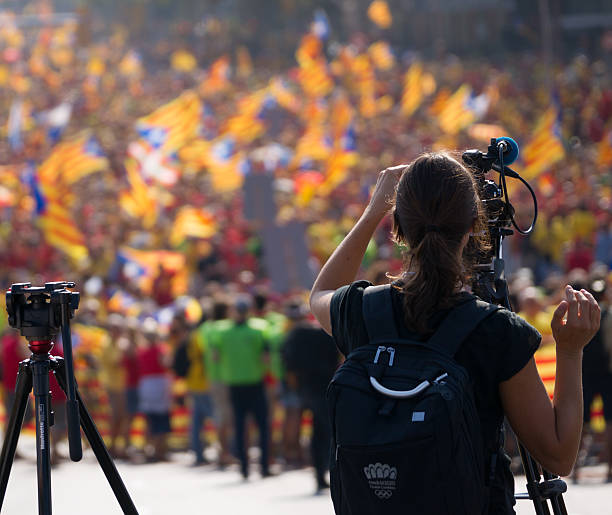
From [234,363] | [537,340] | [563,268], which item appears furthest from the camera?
[563,268]

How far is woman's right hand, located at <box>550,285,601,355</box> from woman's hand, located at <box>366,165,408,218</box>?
1.73 feet

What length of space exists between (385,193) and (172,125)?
18.9 meters

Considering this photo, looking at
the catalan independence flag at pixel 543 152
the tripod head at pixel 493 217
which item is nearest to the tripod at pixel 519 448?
the tripod head at pixel 493 217

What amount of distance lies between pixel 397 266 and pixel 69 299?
1039 cm

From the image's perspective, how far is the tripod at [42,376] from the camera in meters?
3.61

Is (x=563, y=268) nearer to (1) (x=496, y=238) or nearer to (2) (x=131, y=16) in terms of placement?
(1) (x=496, y=238)

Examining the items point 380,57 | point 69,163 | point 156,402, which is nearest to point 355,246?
point 156,402

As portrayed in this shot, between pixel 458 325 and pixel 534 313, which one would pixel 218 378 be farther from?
pixel 458 325

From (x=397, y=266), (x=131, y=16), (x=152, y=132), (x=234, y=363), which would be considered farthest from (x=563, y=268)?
(x=131, y=16)

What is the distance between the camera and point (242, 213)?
17.5 metres

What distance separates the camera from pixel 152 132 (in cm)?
2131

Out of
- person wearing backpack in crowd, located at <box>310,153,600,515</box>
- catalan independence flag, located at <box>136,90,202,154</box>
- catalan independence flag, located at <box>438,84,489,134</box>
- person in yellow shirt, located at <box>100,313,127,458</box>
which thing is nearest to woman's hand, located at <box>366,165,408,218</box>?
person wearing backpack in crowd, located at <box>310,153,600,515</box>

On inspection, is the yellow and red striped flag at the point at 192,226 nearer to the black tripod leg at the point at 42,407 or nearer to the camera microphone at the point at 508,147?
the black tripod leg at the point at 42,407

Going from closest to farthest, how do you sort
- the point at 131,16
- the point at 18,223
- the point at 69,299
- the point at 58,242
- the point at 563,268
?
the point at 69,299 < the point at 563,268 < the point at 58,242 < the point at 18,223 < the point at 131,16
